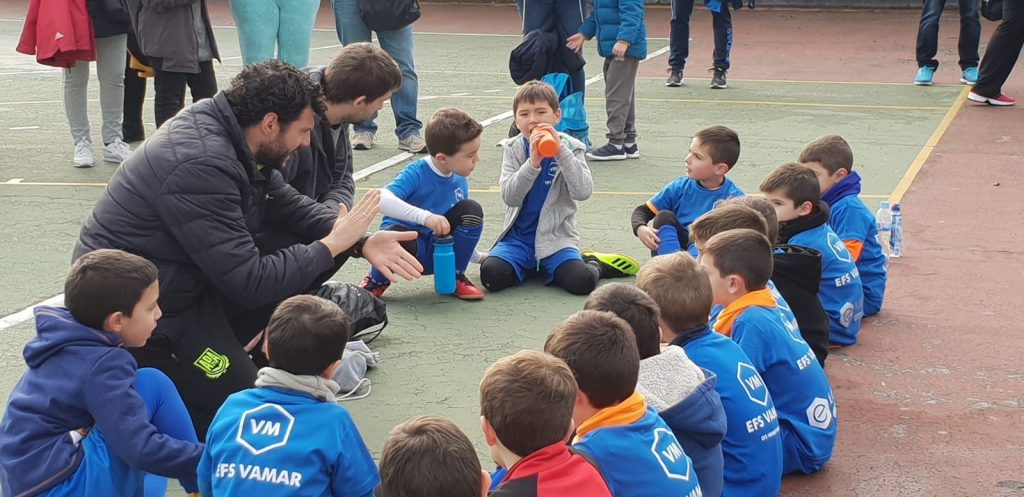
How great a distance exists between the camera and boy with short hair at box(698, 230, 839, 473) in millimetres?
3941

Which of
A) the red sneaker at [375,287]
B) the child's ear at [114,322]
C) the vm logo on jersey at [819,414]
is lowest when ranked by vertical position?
the red sneaker at [375,287]

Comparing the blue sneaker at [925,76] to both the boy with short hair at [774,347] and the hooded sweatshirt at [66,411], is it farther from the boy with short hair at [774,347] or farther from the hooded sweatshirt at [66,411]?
the hooded sweatshirt at [66,411]

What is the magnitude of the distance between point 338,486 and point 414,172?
9.74 feet

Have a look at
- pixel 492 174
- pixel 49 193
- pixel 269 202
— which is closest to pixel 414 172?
pixel 269 202

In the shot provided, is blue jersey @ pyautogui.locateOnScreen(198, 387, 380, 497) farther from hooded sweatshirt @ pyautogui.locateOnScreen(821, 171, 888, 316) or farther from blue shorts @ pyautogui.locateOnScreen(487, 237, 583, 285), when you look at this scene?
hooded sweatshirt @ pyautogui.locateOnScreen(821, 171, 888, 316)

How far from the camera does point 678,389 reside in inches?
132

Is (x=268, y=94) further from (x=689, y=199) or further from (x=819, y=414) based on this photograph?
(x=689, y=199)

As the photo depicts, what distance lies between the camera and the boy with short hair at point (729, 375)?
362 cm

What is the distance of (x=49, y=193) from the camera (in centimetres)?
774

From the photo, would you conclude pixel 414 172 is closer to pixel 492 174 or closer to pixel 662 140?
pixel 492 174

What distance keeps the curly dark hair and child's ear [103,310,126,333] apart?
1014 millimetres

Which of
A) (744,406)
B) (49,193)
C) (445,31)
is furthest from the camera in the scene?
(445,31)

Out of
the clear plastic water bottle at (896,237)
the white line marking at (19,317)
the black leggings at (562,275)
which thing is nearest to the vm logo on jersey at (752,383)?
the black leggings at (562,275)

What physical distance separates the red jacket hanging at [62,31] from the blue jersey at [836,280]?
5.26m
